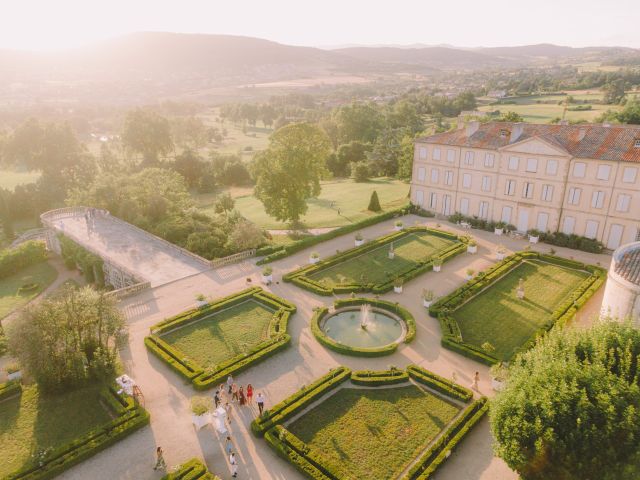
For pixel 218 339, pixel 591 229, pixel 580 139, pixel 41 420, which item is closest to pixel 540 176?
pixel 580 139

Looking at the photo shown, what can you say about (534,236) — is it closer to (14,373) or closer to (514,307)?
Result: (514,307)

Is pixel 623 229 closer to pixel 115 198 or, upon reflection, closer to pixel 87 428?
pixel 87 428

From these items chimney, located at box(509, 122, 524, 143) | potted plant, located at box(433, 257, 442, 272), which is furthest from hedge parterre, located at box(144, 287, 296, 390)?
chimney, located at box(509, 122, 524, 143)

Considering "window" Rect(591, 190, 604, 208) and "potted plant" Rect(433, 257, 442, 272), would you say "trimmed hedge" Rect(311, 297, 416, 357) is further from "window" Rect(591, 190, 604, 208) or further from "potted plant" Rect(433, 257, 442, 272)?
"window" Rect(591, 190, 604, 208)

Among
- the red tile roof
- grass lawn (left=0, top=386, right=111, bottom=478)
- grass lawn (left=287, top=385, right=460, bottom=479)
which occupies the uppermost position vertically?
the red tile roof

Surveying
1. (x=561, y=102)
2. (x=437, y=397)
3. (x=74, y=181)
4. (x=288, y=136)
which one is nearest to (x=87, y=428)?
(x=437, y=397)

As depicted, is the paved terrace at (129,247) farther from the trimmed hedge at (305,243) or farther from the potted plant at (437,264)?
the potted plant at (437,264)
